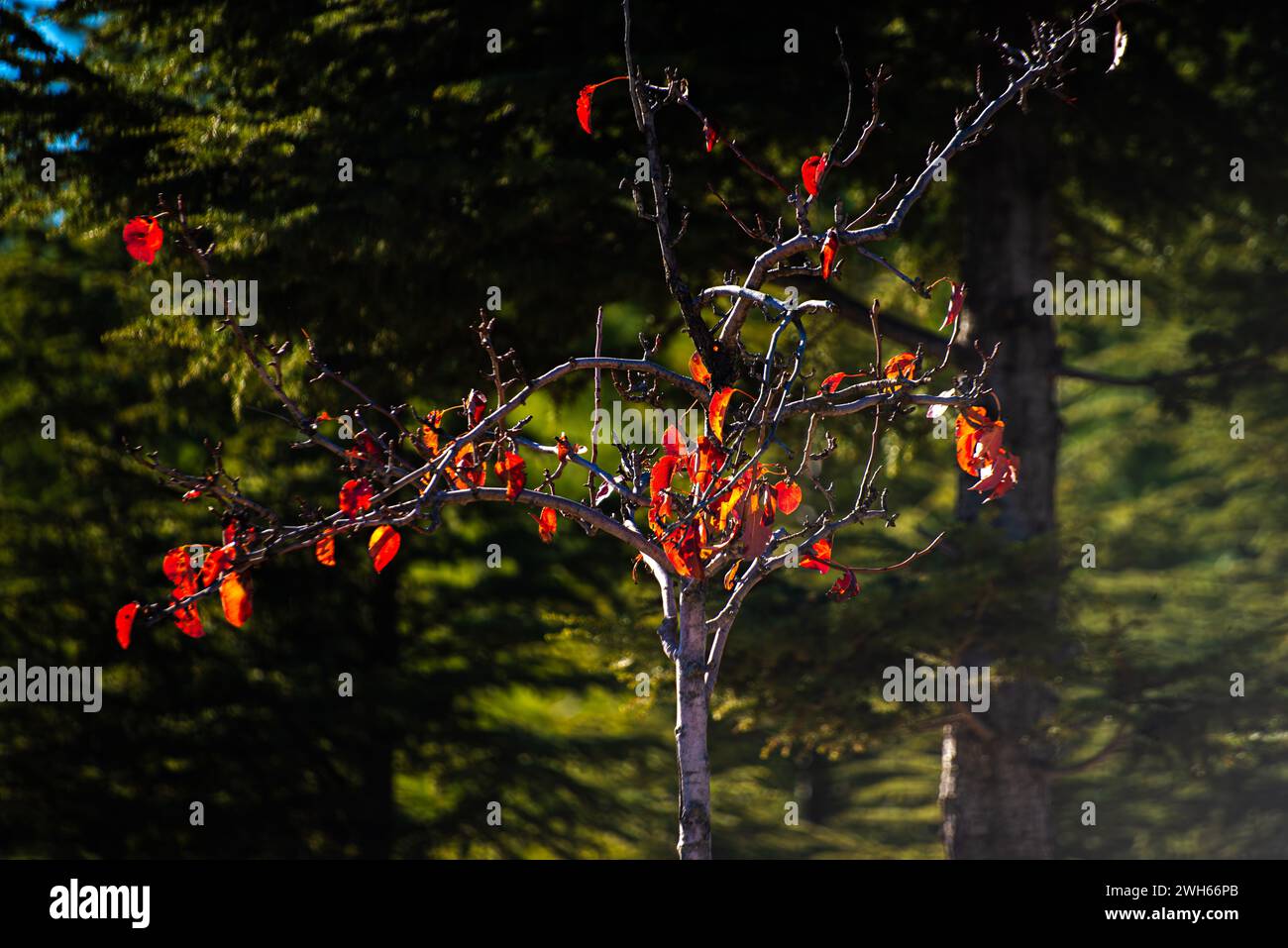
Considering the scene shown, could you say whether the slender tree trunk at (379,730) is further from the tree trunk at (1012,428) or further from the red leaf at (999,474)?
the red leaf at (999,474)

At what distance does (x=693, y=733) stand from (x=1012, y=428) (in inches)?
222

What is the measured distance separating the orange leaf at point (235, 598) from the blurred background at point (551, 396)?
436cm

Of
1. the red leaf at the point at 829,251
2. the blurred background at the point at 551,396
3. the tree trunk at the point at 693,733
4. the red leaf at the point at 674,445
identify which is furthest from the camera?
the blurred background at the point at 551,396

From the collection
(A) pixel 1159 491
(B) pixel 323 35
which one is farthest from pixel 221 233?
(A) pixel 1159 491

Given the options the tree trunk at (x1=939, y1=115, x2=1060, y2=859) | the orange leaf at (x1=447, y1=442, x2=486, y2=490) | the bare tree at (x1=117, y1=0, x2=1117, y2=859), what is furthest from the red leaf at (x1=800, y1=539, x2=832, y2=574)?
the tree trunk at (x1=939, y1=115, x2=1060, y2=859)

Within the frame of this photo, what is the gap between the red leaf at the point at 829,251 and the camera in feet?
13.6

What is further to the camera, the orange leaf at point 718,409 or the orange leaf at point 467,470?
the orange leaf at point 467,470

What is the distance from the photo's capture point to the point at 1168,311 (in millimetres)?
12766

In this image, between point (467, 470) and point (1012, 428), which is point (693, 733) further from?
point (1012, 428)

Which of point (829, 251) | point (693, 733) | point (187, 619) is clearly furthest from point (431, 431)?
point (829, 251)

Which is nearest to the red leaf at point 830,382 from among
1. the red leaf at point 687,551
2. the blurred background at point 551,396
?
the red leaf at point 687,551

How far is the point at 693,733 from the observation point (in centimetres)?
448

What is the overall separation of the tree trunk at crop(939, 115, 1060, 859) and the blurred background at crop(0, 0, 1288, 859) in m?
0.03
